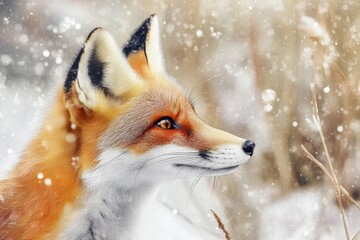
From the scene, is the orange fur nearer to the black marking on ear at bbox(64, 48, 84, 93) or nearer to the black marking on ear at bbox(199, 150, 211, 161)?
the black marking on ear at bbox(64, 48, 84, 93)

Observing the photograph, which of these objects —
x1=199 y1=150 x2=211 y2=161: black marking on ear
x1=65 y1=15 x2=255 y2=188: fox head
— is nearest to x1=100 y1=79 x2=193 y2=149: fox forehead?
x1=65 y1=15 x2=255 y2=188: fox head

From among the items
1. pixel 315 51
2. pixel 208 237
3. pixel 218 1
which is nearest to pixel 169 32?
pixel 218 1

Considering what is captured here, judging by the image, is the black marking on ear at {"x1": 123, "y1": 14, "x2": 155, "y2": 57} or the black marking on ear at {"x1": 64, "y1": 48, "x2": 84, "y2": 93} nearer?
the black marking on ear at {"x1": 64, "y1": 48, "x2": 84, "y2": 93}

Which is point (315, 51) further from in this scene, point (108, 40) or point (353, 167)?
point (108, 40)

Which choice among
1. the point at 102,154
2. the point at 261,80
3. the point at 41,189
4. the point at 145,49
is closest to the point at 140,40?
the point at 145,49

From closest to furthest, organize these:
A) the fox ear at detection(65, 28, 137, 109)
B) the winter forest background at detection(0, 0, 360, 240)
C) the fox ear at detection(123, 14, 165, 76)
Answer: the fox ear at detection(65, 28, 137, 109) < the fox ear at detection(123, 14, 165, 76) < the winter forest background at detection(0, 0, 360, 240)

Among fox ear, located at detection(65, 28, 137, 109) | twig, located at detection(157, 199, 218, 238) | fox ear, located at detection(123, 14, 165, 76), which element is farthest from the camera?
twig, located at detection(157, 199, 218, 238)

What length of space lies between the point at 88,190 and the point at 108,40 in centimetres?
36

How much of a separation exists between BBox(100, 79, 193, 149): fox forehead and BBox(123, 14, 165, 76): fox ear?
0.08 meters

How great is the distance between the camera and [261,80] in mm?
2184

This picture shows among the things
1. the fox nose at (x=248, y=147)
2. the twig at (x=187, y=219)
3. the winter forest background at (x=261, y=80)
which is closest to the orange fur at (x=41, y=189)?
the fox nose at (x=248, y=147)

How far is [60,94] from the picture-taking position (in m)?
1.31

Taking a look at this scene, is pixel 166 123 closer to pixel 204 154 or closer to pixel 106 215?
pixel 204 154

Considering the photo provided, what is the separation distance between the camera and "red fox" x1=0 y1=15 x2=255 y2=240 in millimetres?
1210
